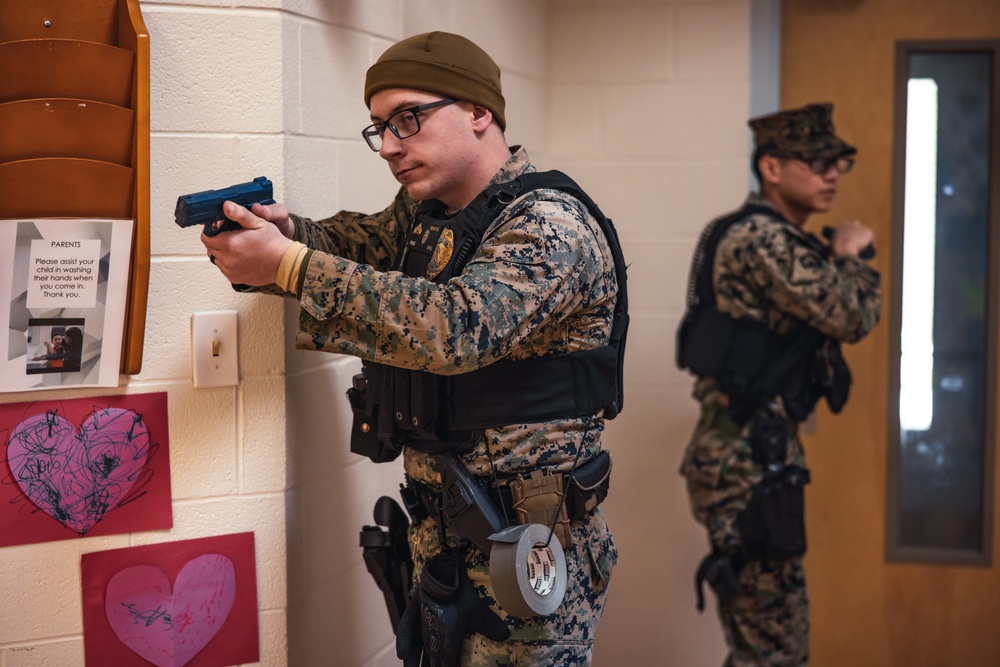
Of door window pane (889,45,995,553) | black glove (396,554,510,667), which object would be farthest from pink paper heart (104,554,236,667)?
door window pane (889,45,995,553)

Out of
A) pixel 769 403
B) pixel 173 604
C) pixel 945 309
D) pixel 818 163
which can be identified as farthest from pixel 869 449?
pixel 173 604

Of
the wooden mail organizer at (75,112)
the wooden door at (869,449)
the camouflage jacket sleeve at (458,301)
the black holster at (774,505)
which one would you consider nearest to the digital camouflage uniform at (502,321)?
the camouflage jacket sleeve at (458,301)

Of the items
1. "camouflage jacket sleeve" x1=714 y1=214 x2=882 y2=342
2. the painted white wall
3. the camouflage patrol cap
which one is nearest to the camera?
the painted white wall

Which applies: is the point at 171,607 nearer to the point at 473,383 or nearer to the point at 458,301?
Result: the point at 473,383

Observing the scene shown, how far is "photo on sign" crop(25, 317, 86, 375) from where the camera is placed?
1.43 m

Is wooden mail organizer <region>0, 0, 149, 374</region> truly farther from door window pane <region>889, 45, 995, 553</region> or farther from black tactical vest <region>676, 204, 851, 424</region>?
door window pane <region>889, 45, 995, 553</region>

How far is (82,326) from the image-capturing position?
1.45 meters

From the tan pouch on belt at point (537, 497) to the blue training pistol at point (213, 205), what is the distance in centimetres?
55

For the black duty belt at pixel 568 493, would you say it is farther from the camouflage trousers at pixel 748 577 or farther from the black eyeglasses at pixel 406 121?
the camouflage trousers at pixel 748 577

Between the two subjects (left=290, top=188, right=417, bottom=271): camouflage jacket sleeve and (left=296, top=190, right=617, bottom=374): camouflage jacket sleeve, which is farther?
(left=290, top=188, right=417, bottom=271): camouflage jacket sleeve

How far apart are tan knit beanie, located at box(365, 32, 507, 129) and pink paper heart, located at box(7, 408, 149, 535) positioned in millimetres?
674

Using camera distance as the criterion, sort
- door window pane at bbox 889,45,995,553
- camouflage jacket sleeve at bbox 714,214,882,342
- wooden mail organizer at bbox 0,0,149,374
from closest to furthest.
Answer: wooden mail organizer at bbox 0,0,149,374 → camouflage jacket sleeve at bbox 714,214,882,342 → door window pane at bbox 889,45,995,553

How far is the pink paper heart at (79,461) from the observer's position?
4.77ft

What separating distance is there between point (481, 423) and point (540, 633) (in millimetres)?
320
